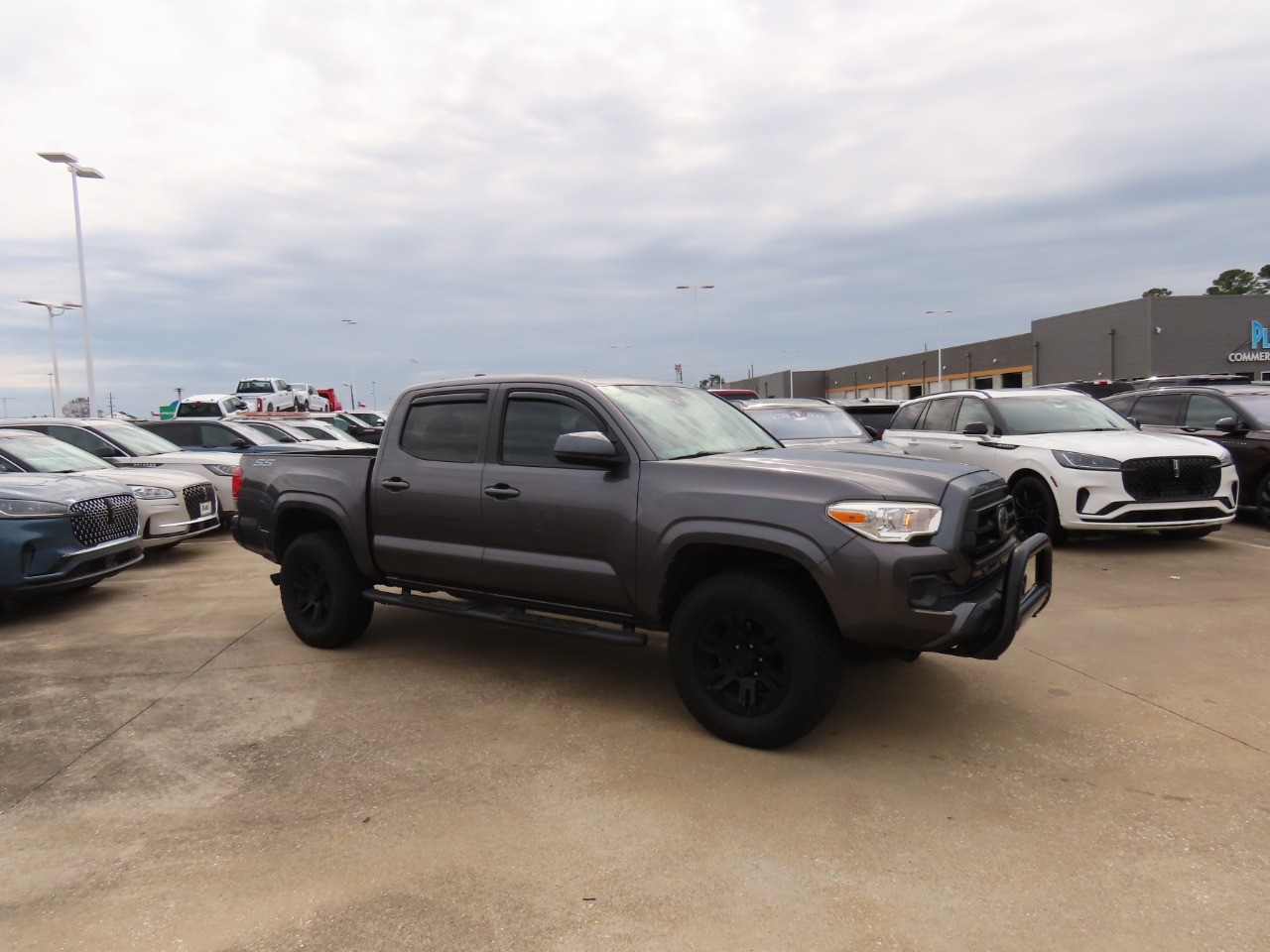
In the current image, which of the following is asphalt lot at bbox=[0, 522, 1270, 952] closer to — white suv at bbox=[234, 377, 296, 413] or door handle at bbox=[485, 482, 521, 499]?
door handle at bbox=[485, 482, 521, 499]

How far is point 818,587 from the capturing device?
12.5ft

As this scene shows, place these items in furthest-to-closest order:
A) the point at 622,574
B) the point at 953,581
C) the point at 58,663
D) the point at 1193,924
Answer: the point at 58,663 → the point at 622,574 → the point at 953,581 → the point at 1193,924

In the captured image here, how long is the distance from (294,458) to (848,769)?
13.8 feet

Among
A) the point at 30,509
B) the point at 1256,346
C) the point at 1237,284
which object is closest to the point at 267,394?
the point at 30,509

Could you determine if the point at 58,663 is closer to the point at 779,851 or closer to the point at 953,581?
the point at 779,851

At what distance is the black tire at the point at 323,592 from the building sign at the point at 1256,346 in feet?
164

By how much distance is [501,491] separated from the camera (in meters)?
4.75

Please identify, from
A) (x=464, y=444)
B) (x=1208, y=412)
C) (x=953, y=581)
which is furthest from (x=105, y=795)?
(x=1208, y=412)

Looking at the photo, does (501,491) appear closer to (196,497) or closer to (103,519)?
(103,519)

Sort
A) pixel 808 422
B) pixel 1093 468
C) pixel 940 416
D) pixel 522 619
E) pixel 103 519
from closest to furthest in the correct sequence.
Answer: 1. pixel 522 619
2. pixel 103 519
3. pixel 1093 468
4. pixel 808 422
5. pixel 940 416

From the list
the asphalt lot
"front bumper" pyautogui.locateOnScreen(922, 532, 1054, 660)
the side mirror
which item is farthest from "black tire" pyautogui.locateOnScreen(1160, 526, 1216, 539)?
the side mirror

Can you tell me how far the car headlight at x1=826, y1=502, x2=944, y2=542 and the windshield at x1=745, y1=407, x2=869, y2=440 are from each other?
6.10 metres

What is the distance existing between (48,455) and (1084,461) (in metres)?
10.8

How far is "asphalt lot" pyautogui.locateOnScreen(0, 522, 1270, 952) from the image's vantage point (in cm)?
270
